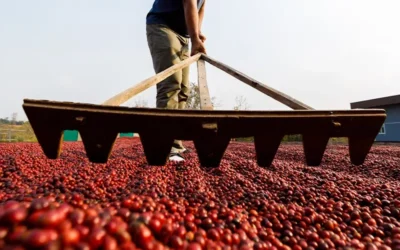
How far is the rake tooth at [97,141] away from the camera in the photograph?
1.81m

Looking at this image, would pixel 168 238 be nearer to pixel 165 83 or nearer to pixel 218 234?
pixel 218 234

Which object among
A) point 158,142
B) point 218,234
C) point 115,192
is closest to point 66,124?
point 158,142

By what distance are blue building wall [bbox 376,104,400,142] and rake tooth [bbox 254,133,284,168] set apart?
755 inches

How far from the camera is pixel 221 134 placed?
75.9 inches

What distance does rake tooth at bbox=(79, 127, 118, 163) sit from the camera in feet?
5.93

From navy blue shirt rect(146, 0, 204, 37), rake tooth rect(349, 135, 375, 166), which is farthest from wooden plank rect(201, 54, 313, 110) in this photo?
navy blue shirt rect(146, 0, 204, 37)

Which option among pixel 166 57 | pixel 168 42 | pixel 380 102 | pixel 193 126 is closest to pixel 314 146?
pixel 193 126

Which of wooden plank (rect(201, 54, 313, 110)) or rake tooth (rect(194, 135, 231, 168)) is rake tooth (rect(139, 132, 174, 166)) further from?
wooden plank (rect(201, 54, 313, 110))

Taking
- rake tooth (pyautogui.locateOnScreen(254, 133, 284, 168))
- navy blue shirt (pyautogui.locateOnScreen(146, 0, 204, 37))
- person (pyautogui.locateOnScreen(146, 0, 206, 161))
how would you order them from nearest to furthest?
rake tooth (pyautogui.locateOnScreen(254, 133, 284, 168)) < person (pyautogui.locateOnScreen(146, 0, 206, 161)) < navy blue shirt (pyautogui.locateOnScreen(146, 0, 204, 37))

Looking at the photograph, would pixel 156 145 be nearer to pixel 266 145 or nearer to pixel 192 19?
pixel 266 145

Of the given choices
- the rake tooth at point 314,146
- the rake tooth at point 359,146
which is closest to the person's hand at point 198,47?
the rake tooth at point 314,146

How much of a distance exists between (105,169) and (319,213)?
8.35ft

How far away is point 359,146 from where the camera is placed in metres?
2.22

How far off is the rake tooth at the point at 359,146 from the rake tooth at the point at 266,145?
25.4 inches
